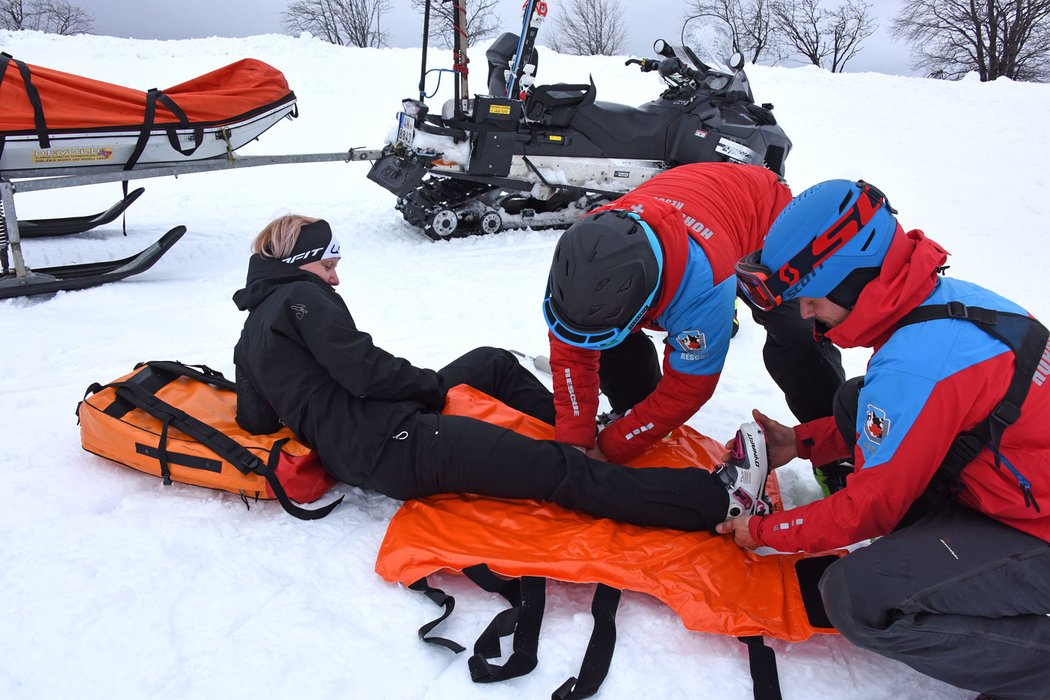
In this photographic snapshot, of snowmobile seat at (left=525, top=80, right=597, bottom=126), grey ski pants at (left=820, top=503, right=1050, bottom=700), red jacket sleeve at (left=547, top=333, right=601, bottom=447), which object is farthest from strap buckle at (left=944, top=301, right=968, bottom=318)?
snowmobile seat at (left=525, top=80, right=597, bottom=126)

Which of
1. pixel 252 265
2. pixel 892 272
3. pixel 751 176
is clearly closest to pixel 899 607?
pixel 892 272

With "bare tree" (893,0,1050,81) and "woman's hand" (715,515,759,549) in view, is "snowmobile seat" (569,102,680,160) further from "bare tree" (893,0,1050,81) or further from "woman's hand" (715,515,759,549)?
"bare tree" (893,0,1050,81)

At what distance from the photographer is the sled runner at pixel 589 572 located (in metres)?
1.83

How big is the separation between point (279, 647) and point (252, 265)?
1260 mm

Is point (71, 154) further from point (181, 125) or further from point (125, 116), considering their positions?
point (181, 125)

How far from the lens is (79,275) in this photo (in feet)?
15.1

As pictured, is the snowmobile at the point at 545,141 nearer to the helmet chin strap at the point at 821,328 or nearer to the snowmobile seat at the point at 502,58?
the snowmobile seat at the point at 502,58

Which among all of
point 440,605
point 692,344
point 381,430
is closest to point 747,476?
point 692,344

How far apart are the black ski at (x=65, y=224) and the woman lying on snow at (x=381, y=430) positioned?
384cm

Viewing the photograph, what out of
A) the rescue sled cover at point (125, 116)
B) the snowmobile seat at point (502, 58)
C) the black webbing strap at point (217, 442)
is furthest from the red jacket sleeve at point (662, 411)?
the snowmobile seat at point (502, 58)

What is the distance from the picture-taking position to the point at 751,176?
2.86 metres

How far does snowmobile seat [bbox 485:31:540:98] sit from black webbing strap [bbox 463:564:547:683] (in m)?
5.01

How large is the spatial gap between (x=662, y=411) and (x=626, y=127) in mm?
4499

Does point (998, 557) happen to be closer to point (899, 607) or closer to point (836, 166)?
point (899, 607)
